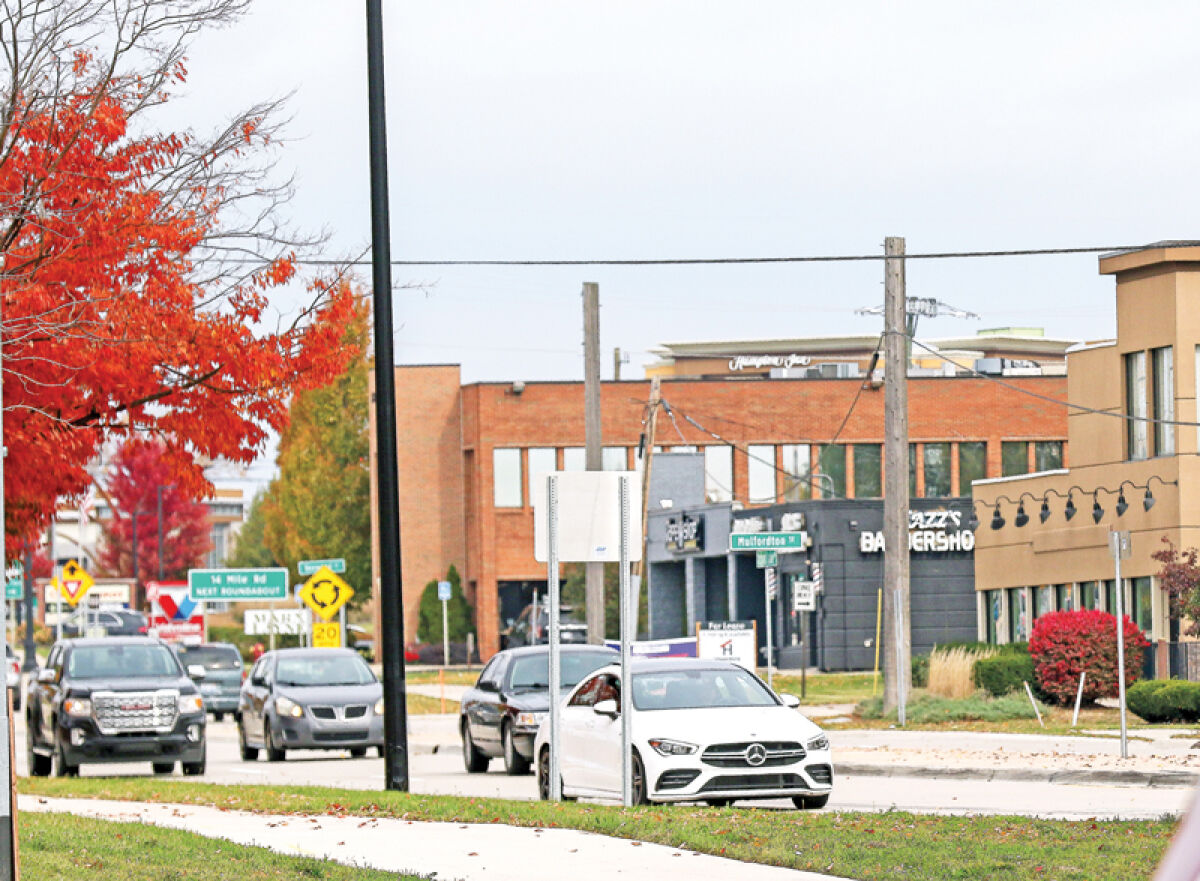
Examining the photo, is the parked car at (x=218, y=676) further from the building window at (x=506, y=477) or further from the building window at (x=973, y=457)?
the building window at (x=973, y=457)

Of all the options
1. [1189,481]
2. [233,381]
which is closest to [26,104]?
[233,381]

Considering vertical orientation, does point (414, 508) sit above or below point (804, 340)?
below

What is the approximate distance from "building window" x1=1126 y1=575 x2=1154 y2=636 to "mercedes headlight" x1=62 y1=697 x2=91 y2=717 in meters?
19.0

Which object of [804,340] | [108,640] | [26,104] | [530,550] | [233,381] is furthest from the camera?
[804,340]

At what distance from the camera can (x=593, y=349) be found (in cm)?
3544

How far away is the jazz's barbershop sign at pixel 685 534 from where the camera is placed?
201ft

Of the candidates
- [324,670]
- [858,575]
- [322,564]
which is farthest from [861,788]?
[858,575]

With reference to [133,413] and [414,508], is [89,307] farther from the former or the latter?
[414,508]

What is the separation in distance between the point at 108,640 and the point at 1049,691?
14.9 metres

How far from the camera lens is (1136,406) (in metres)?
33.8

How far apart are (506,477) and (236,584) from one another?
2480cm

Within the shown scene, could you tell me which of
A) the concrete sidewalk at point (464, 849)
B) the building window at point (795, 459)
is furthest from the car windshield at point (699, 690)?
the building window at point (795, 459)

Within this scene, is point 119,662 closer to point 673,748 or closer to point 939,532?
point 673,748

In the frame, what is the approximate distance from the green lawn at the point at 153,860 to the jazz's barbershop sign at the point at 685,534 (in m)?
47.6
